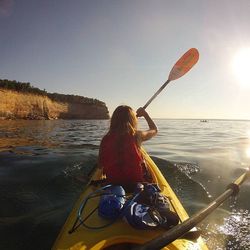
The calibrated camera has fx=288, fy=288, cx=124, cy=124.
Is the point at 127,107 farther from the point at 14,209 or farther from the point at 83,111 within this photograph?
the point at 83,111

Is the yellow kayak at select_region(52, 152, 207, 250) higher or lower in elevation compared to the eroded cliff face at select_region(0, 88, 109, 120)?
lower

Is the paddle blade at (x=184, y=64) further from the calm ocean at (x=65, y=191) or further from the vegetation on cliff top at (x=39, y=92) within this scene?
the vegetation on cliff top at (x=39, y=92)

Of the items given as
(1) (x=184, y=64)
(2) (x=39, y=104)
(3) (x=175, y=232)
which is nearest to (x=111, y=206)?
(3) (x=175, y=232)

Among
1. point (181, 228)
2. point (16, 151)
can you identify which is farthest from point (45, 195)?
point (16, 151)

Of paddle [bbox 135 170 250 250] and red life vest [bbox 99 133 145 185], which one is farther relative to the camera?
red life vest [bbox 99 133 145 185]

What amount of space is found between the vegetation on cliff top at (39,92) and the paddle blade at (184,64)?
37.4 metres

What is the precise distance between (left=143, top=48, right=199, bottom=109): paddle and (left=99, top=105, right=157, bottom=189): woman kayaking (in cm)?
340

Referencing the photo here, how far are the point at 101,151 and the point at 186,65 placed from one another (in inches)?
180

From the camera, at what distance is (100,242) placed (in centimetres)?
284

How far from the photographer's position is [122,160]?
390cm

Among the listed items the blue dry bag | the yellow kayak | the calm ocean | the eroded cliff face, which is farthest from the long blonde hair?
the eroded cliff face

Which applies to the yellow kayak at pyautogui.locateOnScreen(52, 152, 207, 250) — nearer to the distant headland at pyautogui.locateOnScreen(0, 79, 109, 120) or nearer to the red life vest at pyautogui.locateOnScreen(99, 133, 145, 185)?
the red life vest at pyautogui.locateOnScreen(99, 133, 145, 185)

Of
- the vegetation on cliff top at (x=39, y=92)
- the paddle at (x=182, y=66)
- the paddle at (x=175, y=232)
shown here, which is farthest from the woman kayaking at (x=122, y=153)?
the vegetation on cliff top at (x=39, y=92)

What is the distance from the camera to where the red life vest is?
12.8 feet
